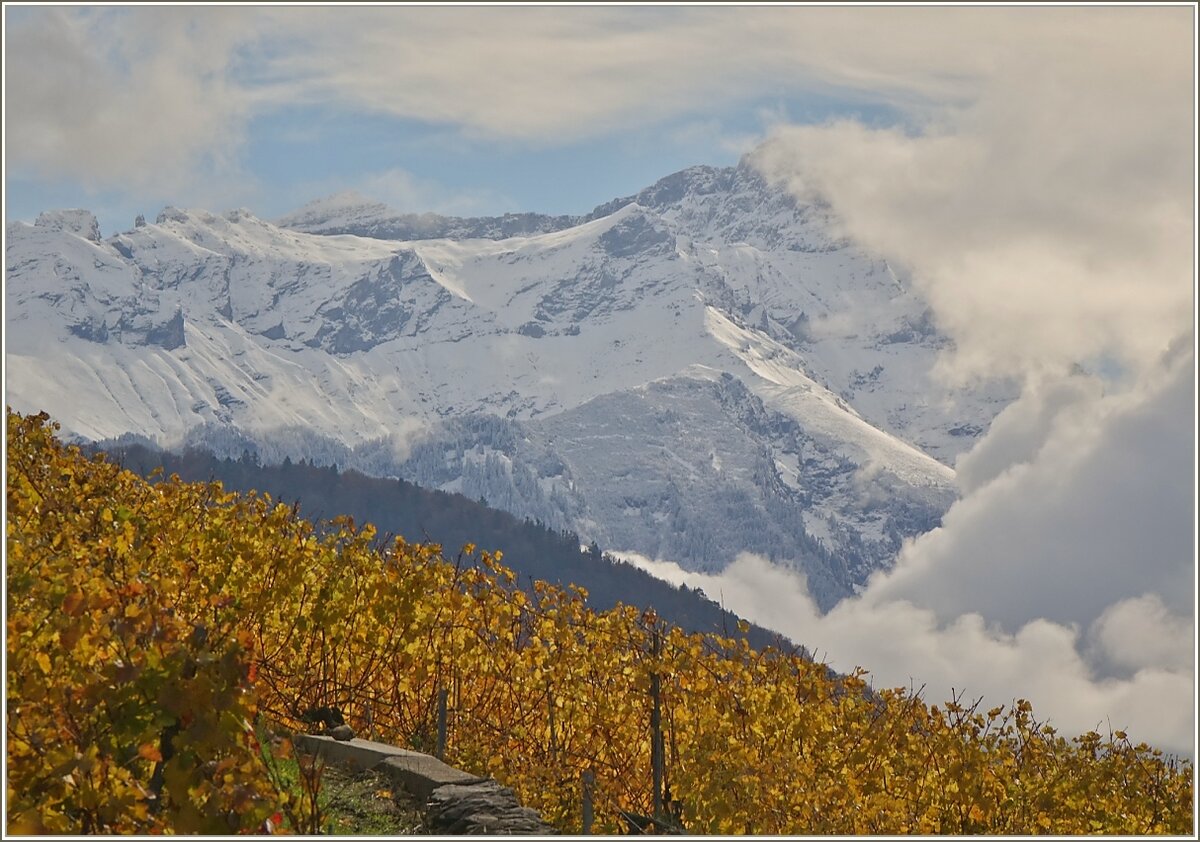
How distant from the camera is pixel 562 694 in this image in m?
17.2

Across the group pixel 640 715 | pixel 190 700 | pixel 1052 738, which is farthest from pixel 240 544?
pixel 1052 738

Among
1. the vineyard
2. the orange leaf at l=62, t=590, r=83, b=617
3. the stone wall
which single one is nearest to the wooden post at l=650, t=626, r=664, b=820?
the vineyard

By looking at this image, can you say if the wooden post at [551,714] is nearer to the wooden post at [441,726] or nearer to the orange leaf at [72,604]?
the wooden post at [441,726]

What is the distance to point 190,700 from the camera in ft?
30.9

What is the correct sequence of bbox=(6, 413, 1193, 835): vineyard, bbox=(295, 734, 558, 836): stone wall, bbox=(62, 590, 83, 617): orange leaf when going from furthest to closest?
bbox=(6, 413, 1193, 835): vineyard < bbox=(295, 734, 558, 836): stone wall < bbox=(62, 590, 83, 617): orange leaf

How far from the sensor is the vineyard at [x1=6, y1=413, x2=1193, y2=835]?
50.1ft

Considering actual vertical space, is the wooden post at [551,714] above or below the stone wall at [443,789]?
above

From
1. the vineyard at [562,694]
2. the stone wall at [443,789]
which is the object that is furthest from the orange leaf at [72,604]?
the stone wall at [443,789]

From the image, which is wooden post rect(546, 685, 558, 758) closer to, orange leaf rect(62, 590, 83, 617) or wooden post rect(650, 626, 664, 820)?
wooden post rect(650, 626, 664, 820)

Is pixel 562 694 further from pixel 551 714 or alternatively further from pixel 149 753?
pixel 149 753

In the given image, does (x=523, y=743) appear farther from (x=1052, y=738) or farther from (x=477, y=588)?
(x=1052, y=738)

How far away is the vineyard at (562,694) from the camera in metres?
15.3

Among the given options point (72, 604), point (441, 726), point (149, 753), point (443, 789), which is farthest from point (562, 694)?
point (149, 753)

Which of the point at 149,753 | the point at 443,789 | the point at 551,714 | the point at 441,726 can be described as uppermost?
the point at 551,714
